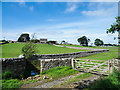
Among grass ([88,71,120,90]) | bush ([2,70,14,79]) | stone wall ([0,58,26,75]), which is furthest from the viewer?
stone wall ([0,58,26,75])

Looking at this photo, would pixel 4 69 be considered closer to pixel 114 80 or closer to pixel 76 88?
pixel 76 88

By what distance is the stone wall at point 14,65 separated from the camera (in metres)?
7.00

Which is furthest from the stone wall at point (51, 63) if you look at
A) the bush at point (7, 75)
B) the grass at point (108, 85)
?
the grass at point (108, 85)

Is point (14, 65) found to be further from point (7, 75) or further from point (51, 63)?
point (51, 63)

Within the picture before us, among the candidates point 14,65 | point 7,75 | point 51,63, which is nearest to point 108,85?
→ point 51,63

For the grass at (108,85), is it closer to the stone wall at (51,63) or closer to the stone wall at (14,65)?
the stone wall at (51,63)

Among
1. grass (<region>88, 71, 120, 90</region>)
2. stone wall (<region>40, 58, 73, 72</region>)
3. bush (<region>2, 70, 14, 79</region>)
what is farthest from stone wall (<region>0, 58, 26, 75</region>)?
grass (<region>88, 71, 120, 90</region>)

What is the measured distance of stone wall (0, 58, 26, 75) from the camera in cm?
700

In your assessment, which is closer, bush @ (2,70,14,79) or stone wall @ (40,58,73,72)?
bush @ (2,70,14,79)

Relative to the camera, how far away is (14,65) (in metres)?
7.49

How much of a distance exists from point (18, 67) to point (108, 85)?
6.72m

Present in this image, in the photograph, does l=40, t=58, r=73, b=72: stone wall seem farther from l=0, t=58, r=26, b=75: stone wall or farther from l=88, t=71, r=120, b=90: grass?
l=88, t=71, r=120, b=90: grass

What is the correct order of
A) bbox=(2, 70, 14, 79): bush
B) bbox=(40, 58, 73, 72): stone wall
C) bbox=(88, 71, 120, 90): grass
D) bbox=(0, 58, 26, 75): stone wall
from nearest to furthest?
bbox=(88, 71, 120, 90): grass
bbox=(2, 70, 14, 79): bush
bbox=(0, 58, 26, 75): stone wall
bbox=(40, 58, 73, 72): stone wall

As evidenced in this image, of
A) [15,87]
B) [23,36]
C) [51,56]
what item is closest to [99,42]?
[23,36]
